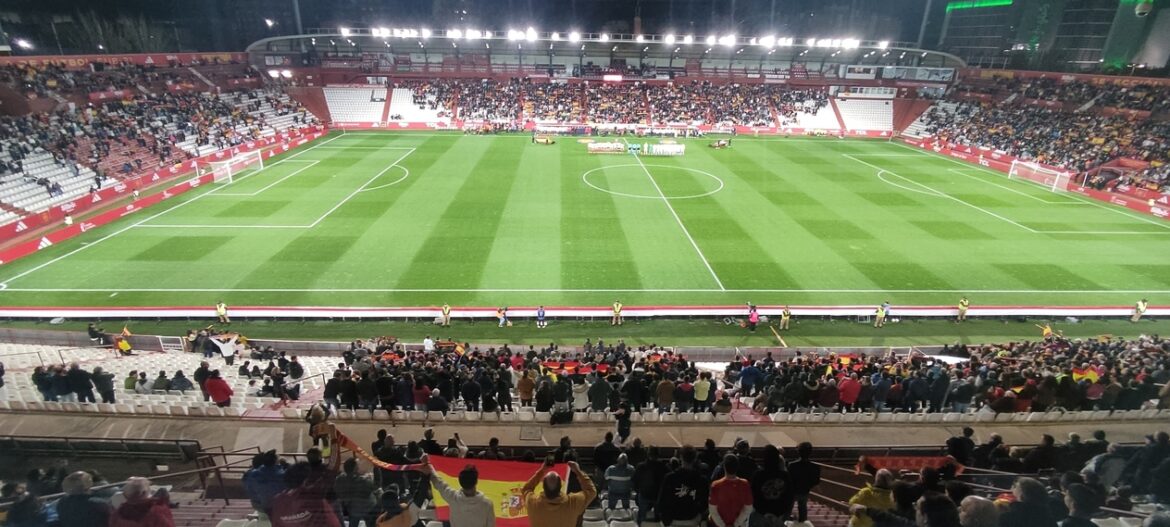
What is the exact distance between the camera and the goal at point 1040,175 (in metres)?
37.7

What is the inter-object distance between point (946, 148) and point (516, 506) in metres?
56.8

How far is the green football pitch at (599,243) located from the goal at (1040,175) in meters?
1.25

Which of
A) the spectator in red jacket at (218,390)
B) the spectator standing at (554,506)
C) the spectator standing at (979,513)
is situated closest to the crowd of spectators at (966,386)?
the spectator standing at (979,513)

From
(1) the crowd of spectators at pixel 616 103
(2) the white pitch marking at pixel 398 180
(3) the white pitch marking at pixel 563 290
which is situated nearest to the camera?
(3) the white pitch marking at pixel 563 290

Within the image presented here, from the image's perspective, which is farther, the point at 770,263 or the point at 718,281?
the point at 770,263

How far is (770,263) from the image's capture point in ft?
80.7

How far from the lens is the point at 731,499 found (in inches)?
216

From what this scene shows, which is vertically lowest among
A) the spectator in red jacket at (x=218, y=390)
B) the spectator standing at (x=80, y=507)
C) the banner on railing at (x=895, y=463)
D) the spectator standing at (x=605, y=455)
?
the spectator in red jacket at (x=218, y=390)

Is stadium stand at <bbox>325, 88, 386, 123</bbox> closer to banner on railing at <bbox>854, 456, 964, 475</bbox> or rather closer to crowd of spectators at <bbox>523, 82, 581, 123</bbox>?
crowd of spectators at <bbox>523, 82, 581, 123</bbox>

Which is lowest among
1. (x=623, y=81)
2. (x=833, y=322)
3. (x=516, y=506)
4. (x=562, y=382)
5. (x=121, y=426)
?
(x=833, y=322)

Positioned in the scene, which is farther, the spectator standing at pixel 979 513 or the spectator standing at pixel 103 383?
the spectator standing at pixel 103 383

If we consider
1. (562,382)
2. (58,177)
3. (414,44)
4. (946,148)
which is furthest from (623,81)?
(562,382)

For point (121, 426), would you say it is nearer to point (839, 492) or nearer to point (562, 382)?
point (562, 382)

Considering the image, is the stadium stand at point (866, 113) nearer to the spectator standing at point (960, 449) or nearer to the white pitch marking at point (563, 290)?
the white pitch marking at point (563, 290)
